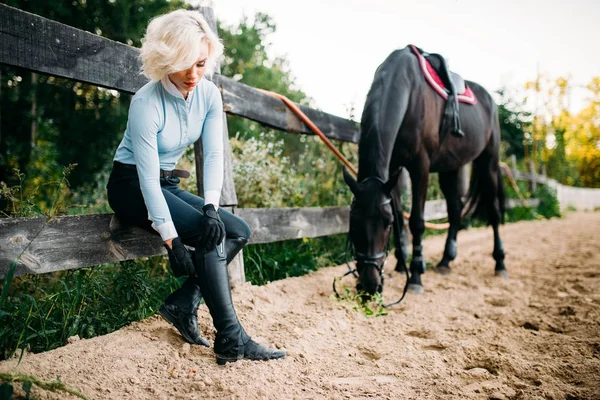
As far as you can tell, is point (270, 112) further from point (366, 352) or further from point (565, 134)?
point (565, 134)

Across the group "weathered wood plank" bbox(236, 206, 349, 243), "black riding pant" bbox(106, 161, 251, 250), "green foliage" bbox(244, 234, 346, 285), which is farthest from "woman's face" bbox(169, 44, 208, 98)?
"green foliage" bbox(244, 234, 346, 285)

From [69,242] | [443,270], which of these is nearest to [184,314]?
[69,242]

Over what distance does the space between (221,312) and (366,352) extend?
2.81 ft

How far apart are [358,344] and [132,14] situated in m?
8.66

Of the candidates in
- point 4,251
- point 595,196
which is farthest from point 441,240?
point 595,196

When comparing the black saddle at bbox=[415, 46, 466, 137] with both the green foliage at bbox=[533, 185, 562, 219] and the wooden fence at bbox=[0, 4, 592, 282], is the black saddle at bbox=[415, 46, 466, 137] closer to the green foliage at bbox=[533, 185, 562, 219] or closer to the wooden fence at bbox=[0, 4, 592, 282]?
the wooden fence at bbox=[0, 4, 592, 282]

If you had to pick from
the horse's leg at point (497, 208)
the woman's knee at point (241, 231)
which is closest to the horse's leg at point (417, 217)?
the horse's leg at point (497, 208)

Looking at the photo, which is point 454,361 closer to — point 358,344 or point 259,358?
point 358,344

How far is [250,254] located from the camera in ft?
11.5

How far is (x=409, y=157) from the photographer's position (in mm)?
3695

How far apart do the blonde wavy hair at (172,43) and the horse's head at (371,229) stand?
5.17 feet

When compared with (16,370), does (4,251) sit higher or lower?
higher

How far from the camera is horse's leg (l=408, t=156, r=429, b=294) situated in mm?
3723

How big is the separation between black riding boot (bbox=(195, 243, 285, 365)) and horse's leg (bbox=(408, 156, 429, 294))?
206 cm
